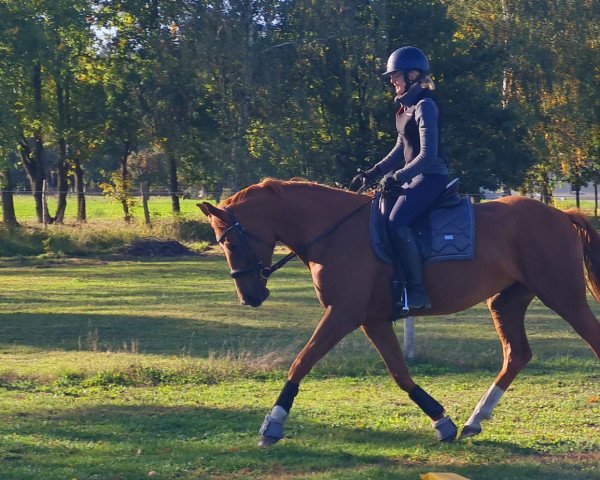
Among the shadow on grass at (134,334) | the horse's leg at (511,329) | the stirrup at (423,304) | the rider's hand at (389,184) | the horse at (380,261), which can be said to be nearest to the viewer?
the stirrup at (423,304)

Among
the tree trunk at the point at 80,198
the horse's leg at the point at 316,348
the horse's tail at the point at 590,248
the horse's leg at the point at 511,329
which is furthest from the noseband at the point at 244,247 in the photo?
the tree trunk at the point at 80,198

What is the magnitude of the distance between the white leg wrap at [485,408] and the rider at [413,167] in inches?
41.5

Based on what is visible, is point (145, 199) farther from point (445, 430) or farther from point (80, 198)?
point (445, 430)

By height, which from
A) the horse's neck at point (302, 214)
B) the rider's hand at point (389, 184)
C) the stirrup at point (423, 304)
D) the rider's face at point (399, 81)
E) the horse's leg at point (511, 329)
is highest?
the rider's face at point (399, 81)

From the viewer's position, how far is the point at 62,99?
48.8 m

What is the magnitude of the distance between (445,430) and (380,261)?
1.53m

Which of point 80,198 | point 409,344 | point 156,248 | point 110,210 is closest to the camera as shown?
point 409,344

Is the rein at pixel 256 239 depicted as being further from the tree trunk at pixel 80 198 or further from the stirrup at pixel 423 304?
the tree trunk at pixel 80 198

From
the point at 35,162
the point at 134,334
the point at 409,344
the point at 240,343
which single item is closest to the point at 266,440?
the point at 409,344

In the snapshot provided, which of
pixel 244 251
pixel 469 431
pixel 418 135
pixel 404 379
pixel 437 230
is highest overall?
pixel 418 135

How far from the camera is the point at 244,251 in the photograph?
831cm

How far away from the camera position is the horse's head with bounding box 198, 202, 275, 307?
8297 millimetres

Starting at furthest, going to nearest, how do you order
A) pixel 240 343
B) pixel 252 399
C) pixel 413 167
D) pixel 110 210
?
1. pixel 110 210
2. pixel 240 343
3. pixel 252 399
4. pixel 413 167

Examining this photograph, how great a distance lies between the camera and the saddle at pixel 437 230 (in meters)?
8.25
